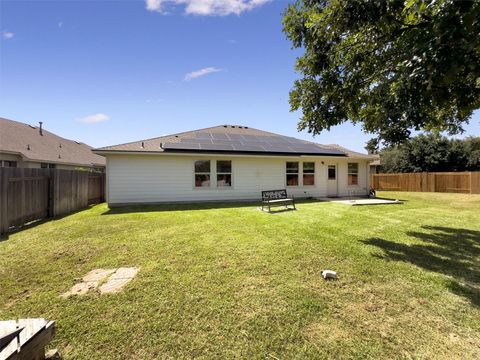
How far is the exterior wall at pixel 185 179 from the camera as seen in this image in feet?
39.7

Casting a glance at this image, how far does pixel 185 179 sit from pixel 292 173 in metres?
6.77

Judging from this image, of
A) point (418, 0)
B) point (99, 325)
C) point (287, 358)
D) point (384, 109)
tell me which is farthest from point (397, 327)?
point (418, 0)

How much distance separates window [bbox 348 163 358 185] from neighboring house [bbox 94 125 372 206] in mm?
71

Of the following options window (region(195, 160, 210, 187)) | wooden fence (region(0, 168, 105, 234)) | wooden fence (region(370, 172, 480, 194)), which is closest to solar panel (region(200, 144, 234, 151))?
window (region(195, 160, 210, 187))

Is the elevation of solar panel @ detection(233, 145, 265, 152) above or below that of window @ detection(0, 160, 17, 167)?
above

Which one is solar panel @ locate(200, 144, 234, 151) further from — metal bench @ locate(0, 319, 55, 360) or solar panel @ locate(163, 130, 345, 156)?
metal bench @ locate(0, 319, 55, 360)

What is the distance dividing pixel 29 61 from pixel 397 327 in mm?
15136

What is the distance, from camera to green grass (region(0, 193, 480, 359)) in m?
2.39

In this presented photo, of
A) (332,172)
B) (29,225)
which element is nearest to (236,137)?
(332,172)

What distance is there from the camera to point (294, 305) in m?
3.06

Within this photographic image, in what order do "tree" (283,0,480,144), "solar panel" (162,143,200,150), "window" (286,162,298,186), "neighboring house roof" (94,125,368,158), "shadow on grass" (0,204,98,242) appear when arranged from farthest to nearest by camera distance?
"window" (286,162,298,186), "solar panel" (162,143,200,150), "neighboring house roof" (94,125,368,158), "shadow on grass" (0,204,98,242), "tree" (283,0,480,144)

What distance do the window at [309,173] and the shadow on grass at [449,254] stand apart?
8.59 m

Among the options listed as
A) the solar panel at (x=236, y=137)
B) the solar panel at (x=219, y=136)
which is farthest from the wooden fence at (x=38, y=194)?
the solar panel at (x=236, y=137)

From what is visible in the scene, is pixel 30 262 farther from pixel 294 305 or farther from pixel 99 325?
pixel 294 305
